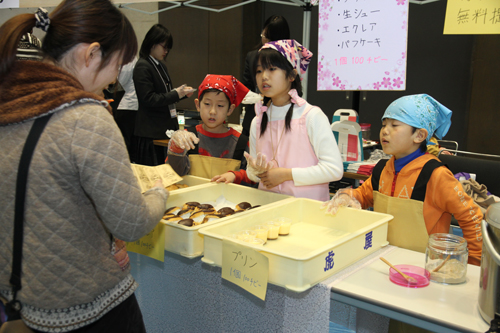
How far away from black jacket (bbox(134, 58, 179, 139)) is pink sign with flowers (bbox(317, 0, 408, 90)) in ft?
6.06

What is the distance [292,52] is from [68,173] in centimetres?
121

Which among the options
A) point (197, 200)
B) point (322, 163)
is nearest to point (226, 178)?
point (197, 200)

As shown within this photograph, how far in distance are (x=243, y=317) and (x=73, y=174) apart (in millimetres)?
687

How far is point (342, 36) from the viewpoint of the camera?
5.96 feet

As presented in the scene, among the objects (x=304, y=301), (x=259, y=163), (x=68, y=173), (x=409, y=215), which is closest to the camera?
(x=68, y=173)

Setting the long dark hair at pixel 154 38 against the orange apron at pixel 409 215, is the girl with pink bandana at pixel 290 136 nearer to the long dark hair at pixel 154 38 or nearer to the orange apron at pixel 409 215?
the orange apron at pixel 409 215

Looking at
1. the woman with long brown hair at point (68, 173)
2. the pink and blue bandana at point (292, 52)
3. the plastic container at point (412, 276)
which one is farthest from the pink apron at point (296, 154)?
the woman with long brown hair at point (68, 173)

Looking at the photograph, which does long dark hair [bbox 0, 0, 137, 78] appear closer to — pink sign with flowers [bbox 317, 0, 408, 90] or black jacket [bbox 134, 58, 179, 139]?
pink sign with flowers [bbox 317, 0, 408, 90]

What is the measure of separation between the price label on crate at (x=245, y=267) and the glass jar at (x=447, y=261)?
471 millimetres

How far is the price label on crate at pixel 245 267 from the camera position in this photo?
1072 millimetres

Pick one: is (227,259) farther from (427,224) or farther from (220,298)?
(427,224)

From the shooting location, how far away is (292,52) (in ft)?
5.84

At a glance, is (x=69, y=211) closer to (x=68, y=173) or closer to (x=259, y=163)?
(x=68, y=173)

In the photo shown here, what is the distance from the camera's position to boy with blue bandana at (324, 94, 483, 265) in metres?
1.36
